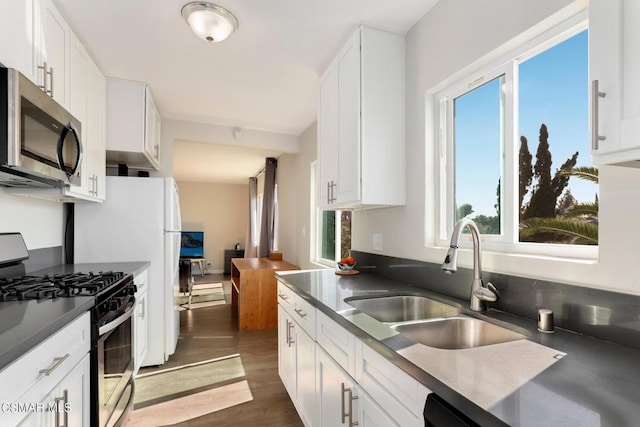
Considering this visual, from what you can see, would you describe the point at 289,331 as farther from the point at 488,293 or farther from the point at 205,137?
the point at 205,137

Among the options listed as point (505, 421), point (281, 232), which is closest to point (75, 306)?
point (505, 421)

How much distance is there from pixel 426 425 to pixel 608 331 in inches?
25.9

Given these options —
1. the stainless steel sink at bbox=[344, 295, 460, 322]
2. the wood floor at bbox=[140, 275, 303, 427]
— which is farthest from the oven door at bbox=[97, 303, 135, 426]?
the stainless steel sink at bbox=[344, 295, 460, 322]

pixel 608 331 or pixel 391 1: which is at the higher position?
pixel 391 1

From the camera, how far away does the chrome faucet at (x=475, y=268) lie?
1.29 meters

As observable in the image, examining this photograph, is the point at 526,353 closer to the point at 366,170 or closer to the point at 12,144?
the point at 366,170

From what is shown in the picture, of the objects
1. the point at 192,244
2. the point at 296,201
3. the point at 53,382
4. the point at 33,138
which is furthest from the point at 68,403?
the point at 192,244

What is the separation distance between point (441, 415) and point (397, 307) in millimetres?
989

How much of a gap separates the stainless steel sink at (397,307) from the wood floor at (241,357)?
3.07ft

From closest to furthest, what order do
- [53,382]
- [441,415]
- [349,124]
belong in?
[441,415] → [53,382] → [349,124]

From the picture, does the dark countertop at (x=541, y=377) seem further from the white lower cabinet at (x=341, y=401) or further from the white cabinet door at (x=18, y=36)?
the white cabinet door at (x=18, y=36)

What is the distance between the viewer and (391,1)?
69.9 inches

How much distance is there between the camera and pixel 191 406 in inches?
86.6

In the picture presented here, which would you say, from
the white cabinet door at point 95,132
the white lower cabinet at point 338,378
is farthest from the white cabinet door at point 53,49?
the white lower cabinet at point 338,378
